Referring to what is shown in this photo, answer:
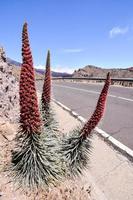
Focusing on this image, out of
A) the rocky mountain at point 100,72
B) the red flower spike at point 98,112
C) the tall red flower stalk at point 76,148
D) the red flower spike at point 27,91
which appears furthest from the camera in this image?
the rocky mountain at point 100,72

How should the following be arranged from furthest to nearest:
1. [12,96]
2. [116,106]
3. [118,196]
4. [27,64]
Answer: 1. [116,106]
2. [12,96]
3. [118,196]
4. [27,64]

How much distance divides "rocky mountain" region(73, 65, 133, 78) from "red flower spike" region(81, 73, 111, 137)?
45.0 metres

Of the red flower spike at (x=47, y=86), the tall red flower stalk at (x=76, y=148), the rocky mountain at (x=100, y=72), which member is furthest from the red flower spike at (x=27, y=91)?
the rocky mountain at (x=100, y=72)

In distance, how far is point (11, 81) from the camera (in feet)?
28.1

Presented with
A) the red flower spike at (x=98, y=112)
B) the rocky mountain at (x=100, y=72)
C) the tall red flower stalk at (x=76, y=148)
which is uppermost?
the red flower spike at (x=98, y=112)

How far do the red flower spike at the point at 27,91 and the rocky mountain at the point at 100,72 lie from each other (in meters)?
46.1

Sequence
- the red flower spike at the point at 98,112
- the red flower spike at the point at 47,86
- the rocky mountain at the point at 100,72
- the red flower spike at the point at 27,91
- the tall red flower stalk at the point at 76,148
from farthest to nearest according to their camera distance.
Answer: the rocky mountain at the point at 100,72 → the tall red flower stalk at the point at 76,148 → the red flower spike at the point at 47,86 → the red flower spike at the point at 98,112 → the red flower spike at the point at 27,91

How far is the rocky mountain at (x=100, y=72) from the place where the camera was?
168 feet

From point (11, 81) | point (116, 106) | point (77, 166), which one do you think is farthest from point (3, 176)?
point (116, 106)

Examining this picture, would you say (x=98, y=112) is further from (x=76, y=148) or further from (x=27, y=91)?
(x=27, y=91)

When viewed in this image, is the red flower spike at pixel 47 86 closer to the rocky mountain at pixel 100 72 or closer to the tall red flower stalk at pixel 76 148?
the tall red flower stalk at pixel 76 148

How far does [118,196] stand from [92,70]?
61.7 meters

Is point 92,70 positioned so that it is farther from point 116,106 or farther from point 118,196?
point 118,196

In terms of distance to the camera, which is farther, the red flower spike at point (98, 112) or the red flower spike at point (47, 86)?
the red flower spike at point (47, 86)
